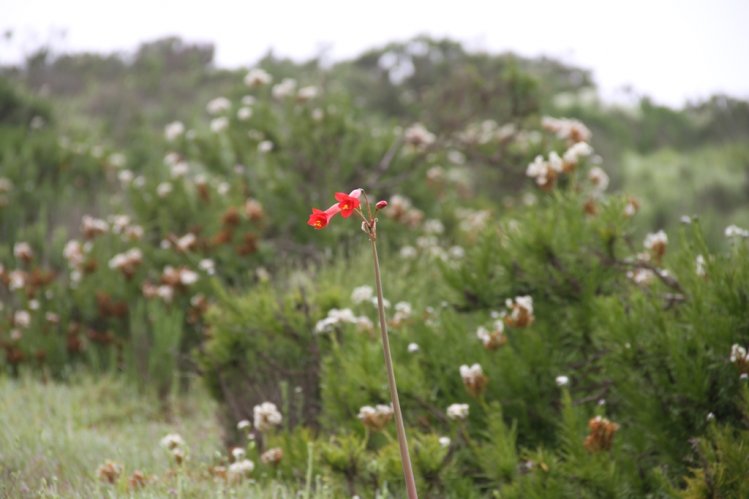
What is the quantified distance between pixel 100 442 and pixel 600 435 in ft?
6.78

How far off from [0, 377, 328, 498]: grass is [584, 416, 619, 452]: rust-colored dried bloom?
857mm

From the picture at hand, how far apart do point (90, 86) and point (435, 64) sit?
7.59 meters

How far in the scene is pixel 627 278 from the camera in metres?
2.99

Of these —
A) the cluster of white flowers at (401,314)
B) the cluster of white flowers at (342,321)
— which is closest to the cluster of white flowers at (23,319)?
the cluster of white flowers at (342,321)

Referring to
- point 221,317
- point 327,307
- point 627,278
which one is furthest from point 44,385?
point 627,278

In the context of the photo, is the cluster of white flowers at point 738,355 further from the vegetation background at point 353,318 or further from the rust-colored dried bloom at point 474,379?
the rust-colored dried bloom at point 474,379

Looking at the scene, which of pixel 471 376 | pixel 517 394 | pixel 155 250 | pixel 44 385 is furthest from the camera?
pixel 155 250

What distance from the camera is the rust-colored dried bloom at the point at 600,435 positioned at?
7.08ft

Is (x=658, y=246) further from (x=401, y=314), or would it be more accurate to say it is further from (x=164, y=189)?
(x=164, y=189)

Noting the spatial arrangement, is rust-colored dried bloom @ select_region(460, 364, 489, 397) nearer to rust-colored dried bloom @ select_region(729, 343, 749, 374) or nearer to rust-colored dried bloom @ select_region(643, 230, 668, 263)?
rust-colored dried bloom @ select_region(729, 343, 749, 374)

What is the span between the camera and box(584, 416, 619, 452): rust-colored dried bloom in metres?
2.16

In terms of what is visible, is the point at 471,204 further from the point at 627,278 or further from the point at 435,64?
the point at 435,64

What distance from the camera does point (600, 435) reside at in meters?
2.17

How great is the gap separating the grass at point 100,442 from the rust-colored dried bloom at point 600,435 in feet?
2.81
